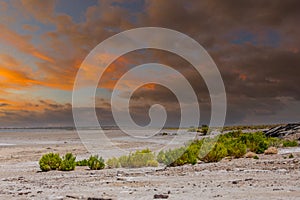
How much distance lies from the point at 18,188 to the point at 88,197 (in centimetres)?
322

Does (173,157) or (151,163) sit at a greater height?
(173,157)

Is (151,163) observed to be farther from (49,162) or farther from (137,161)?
(49,162)

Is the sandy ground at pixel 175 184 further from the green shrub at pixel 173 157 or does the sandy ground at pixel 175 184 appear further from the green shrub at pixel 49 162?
the green shrub at pixel 173 157

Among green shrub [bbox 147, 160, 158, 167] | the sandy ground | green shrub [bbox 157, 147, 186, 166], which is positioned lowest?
the sandy ground

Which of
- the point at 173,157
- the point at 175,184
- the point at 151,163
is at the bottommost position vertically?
the point at 175,184

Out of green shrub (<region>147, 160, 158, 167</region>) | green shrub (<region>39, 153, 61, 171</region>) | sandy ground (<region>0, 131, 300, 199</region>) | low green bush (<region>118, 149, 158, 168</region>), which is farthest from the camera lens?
green shrub (<region>147, 160, 158, 167</region>)

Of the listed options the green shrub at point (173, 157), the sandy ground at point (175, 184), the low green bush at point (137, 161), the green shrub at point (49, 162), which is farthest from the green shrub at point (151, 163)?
the green shrub at point (49, 162)

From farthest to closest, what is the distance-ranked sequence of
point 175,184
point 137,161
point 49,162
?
1. point 137,161
2. point 49,162
3. point 175,184

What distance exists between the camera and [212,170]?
42.3ft

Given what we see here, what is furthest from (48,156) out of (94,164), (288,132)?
(288,132)

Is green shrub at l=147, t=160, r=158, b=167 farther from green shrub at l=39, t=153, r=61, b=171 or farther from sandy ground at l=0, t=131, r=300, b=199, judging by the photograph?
green shrub at l=39, t=153, r=61, b=171

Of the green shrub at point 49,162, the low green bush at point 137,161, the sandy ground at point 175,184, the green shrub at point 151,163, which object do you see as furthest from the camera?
the green shrub at point 151,163

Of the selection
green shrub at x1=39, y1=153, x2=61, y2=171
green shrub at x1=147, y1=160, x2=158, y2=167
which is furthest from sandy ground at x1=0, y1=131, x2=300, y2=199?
green shrub at x1=147, y1=160, x2=158, y2=167

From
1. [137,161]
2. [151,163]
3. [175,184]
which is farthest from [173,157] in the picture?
[175,184]
